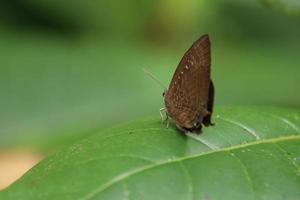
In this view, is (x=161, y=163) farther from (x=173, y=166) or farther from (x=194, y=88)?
(x=194, y=88)

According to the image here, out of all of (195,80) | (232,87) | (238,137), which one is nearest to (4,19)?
(232,87)

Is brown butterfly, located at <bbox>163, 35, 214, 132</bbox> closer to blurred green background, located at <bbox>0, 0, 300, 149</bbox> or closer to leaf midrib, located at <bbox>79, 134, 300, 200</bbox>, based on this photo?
leaf midrib, located at <bbox>79, 134, 300, 200</bbox>

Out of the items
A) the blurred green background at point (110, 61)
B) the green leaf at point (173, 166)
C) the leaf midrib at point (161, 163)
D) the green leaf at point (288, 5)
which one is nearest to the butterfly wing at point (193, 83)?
the green leaf at point (173, 166)

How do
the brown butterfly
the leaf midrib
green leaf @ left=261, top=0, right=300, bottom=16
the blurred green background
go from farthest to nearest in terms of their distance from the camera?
the blurred green background
green leaf @ left=261, top=0, right=300, bottom=16
the brown butterfly
the leaf midrib

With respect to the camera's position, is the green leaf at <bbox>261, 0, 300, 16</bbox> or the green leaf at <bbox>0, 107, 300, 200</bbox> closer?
the green leaf at <bbox>0, 107, 300, 200</bbox>

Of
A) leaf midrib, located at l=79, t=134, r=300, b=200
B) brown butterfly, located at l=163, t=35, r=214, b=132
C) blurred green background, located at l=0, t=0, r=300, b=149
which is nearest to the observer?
leaf midrib, located at l=79, t=134, r=300, b=200

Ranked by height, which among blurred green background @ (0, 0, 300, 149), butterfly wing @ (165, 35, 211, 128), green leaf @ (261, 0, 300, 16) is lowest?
blurred green background @ (0, 0, 300, 149)

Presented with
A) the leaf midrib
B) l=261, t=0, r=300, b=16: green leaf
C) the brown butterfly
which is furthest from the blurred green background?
the leaf midrib
